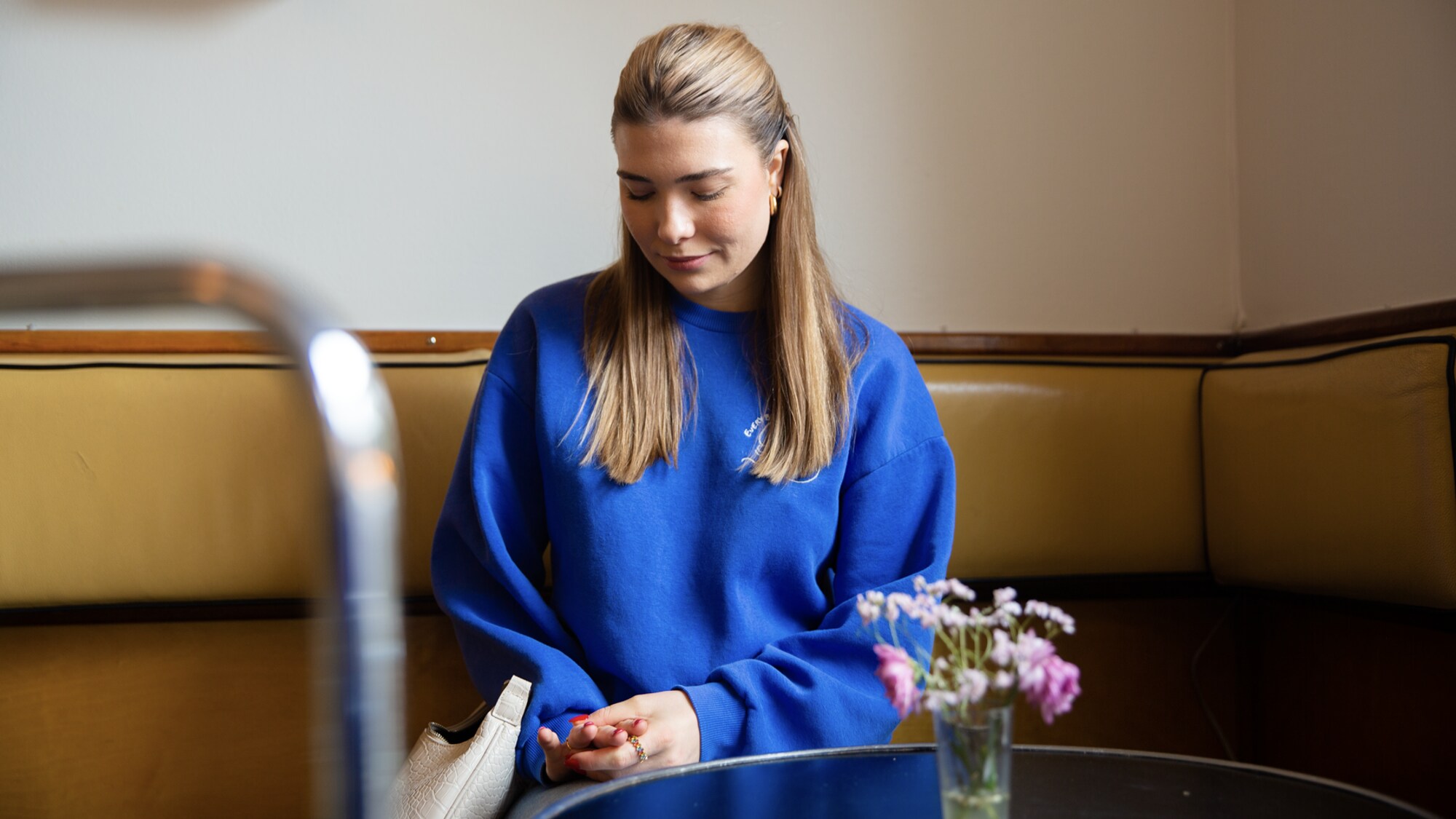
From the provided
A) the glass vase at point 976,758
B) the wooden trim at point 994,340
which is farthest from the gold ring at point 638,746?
the wooden trim at point 994,340

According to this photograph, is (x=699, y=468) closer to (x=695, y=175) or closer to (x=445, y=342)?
(x=695, y=175)

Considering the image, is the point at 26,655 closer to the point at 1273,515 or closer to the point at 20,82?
the point at 20,82

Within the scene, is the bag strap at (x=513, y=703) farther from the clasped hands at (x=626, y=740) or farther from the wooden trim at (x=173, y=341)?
the wooden trim at (x=173, y=341)

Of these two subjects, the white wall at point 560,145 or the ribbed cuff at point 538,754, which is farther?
the white wall at point 560,145

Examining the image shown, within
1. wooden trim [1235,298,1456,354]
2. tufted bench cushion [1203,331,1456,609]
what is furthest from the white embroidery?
wooden trim [1235,298,1456,354]

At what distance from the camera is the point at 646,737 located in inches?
38.2

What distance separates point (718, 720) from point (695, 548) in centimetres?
19

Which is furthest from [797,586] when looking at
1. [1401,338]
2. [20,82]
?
[20,82]

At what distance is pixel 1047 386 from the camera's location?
147cm

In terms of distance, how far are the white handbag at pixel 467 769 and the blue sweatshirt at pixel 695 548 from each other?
0.04 meters

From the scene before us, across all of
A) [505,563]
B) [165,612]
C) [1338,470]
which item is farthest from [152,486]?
[1338,470]

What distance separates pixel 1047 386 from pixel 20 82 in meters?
1.42

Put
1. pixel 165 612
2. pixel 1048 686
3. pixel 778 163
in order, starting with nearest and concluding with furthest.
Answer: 1. pixel 1048 686
2. pixel 778 163
3. pixel 165 612

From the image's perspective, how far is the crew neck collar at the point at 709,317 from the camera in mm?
1212
